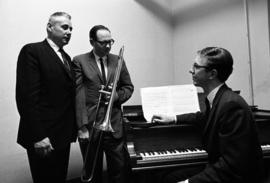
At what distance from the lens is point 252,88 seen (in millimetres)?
3264

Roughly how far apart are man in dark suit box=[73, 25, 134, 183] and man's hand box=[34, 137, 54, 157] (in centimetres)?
33

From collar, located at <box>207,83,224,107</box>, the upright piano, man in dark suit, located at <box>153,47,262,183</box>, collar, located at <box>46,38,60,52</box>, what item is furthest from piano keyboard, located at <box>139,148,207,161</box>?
collar, located at <box>46,38,60,52</box>

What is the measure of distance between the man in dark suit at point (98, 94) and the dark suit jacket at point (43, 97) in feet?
0.42

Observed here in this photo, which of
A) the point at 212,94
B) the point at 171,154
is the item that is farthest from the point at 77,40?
the point at 212,94

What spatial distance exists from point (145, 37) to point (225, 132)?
9.27 feet

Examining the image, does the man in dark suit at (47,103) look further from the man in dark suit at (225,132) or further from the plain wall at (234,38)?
the plain wall at (234,38)

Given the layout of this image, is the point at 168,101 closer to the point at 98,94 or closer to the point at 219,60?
the point at 98,94

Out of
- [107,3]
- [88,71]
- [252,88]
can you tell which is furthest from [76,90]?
[252,88]

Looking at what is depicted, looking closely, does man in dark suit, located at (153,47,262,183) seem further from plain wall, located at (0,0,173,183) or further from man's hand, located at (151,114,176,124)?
plain wall, located at (0,0,173,183)

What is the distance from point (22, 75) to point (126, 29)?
6.90 ft

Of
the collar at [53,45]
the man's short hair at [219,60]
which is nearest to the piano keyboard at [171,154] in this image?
the man's short hair at [219,60]

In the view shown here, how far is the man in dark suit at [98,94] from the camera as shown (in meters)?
2.21

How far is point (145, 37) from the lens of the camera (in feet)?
13.1

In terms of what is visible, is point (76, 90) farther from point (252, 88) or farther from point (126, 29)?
point (252, 88)
